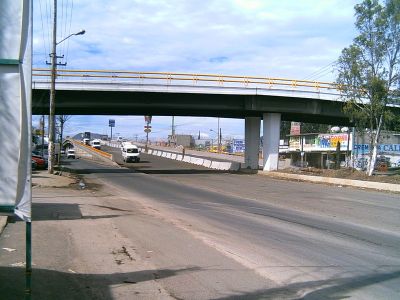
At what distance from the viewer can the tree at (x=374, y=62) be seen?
118 ft

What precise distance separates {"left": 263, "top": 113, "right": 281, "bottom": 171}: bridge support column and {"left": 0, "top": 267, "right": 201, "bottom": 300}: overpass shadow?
3896 cm

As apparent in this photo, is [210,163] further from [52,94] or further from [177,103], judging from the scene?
[52,94]

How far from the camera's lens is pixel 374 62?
1442 inches

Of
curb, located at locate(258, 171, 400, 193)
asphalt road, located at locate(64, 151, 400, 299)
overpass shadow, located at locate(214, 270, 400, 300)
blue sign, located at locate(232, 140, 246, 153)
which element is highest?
blue sign, located at locate(232, 140, 246, 153)

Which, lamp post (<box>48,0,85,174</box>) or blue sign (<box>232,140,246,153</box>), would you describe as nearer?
lamp post (<box>48,0,85,174</box>)

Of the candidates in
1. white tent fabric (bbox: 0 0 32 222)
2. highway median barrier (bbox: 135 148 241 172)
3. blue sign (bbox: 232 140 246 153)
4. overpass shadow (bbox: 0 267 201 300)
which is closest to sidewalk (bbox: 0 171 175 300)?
overpass shadow (bbox: 0 267 201 300)

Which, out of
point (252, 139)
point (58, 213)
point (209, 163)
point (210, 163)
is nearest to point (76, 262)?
point (58, 213)

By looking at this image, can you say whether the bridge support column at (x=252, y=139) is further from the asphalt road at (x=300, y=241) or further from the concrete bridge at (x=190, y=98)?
the asphalt road at (x=300, y=241)

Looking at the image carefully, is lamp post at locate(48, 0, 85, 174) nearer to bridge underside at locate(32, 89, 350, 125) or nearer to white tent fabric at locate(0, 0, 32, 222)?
bridge underside at locate(32, 89, 350, 125)

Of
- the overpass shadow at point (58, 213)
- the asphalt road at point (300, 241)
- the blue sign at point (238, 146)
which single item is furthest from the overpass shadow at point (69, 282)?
the blue sign at point (238, 146)

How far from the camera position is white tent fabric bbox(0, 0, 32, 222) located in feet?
14.0

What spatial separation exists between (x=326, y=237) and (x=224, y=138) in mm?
170706

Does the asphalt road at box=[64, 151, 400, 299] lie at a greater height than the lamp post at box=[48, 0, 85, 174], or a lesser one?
lesser

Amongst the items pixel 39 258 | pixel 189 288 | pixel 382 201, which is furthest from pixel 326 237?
pixel 382 201
